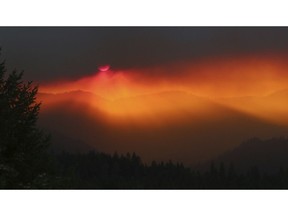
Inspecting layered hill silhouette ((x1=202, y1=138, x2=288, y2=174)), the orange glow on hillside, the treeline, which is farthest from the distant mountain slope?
the treeline

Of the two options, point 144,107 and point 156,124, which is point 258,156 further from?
point 144,107

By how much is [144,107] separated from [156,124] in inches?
11.6

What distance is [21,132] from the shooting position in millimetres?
7719

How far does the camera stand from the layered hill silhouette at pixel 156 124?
24.9 feet

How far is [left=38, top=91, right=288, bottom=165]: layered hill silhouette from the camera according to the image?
24.9 ft

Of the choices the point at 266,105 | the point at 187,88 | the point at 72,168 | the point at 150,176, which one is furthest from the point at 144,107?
the point at 266,105

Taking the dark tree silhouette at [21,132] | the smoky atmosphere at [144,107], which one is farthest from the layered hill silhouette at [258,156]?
the dark tree silhouette at [21,132]

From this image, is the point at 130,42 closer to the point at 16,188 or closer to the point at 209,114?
the point at 209,114

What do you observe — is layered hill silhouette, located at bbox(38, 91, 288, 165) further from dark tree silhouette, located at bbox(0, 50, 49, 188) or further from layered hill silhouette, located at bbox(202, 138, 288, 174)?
dark tree silhouette, located at bbox(0, 50, 49, 188)

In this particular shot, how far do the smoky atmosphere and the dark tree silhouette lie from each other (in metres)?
0.01

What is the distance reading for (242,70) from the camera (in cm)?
765

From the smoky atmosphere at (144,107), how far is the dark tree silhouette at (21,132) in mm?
14
